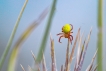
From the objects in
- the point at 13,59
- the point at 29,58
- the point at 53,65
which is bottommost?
the point at 29,58

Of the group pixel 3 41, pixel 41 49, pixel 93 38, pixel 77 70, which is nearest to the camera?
pixel 41 49

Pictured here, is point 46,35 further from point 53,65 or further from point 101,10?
point 53,65

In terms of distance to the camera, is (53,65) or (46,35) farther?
(53,65)

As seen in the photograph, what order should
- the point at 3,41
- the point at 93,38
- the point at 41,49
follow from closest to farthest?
the point at 41,49, the point at 93,38, the point at 3,41

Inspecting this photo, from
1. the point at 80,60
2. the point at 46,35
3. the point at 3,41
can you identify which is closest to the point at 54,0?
the point at 46,35

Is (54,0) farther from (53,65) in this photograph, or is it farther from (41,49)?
(53,65)

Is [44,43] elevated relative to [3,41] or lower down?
elevated

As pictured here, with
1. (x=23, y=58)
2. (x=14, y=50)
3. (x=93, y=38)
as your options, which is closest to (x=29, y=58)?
(x=23, y=58)

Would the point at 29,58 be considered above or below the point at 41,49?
below

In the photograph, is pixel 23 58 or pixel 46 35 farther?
pixel 23 58
